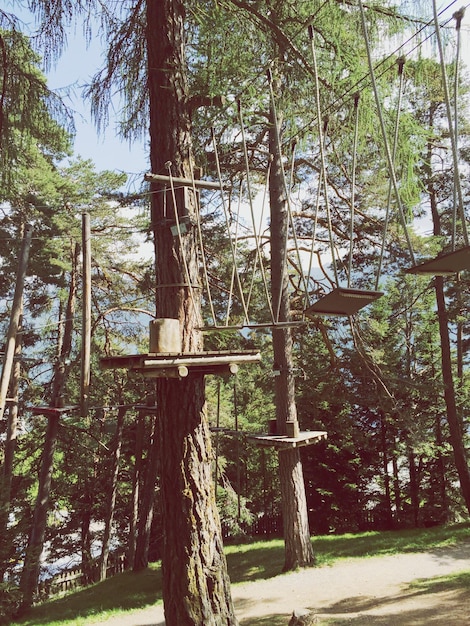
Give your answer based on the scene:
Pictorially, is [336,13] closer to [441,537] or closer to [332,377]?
[332,377]

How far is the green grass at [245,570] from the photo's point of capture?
8594mm

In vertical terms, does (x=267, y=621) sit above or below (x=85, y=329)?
below

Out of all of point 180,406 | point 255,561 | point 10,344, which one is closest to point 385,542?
point 255,561

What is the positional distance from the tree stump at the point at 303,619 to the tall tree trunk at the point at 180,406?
6.05ft

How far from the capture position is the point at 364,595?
6.58m

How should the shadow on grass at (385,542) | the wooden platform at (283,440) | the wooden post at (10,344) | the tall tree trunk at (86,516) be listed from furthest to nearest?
the tall tree trunk at (86,516) < the shadow on grass at (385,542) < the wooden platform at (283,440) < the wooden post at (10,344)

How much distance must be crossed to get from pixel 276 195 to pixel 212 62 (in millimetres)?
4155

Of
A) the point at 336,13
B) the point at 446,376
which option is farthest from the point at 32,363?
the point at 336,13

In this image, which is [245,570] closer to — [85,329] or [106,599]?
[106,599]

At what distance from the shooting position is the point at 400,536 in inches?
452

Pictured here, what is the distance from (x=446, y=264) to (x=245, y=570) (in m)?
8.96

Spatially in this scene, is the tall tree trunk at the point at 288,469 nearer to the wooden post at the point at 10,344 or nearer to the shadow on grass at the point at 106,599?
the shadow on grass at the point at 106,599

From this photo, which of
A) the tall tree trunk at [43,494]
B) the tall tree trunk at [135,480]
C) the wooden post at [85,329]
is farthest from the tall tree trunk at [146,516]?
the wooden post at [85,329]

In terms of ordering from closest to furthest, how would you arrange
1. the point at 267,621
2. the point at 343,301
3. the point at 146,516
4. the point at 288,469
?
the point at 343,301 → the point at 267,621 → the point at 288,469 → the point at 146,516
